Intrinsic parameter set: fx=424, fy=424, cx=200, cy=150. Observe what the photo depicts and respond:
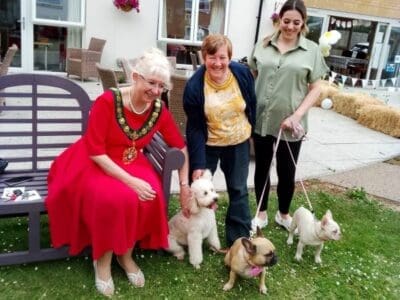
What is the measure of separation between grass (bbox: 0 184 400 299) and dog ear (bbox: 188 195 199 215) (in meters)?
0.47

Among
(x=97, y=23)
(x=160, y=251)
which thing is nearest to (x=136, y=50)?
(x=97, y=23)

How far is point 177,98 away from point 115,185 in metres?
2.61

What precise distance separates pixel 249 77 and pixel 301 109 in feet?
1.72

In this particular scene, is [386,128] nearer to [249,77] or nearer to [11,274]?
[249,77]

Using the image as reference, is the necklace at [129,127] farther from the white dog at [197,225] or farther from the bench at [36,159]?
the white dog at [197,225]

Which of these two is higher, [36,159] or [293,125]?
[293,125]

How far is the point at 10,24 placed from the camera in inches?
394

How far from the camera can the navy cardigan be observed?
2.86m

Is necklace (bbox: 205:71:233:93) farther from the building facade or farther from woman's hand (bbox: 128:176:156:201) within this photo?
the building facade

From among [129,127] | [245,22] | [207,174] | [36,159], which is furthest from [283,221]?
[245,22]

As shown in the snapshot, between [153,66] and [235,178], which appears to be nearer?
[153,66]

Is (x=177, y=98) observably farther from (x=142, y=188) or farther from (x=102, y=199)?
(x=102, y=199)

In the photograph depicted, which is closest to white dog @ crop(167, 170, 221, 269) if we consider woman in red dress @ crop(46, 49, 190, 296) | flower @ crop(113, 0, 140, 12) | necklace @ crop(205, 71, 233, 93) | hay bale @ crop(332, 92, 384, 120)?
woman in red dress @ crop(46, 49, 190, 296)

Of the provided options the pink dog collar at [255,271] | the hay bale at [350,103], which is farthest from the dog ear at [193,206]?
the hay bale at [350,103]
